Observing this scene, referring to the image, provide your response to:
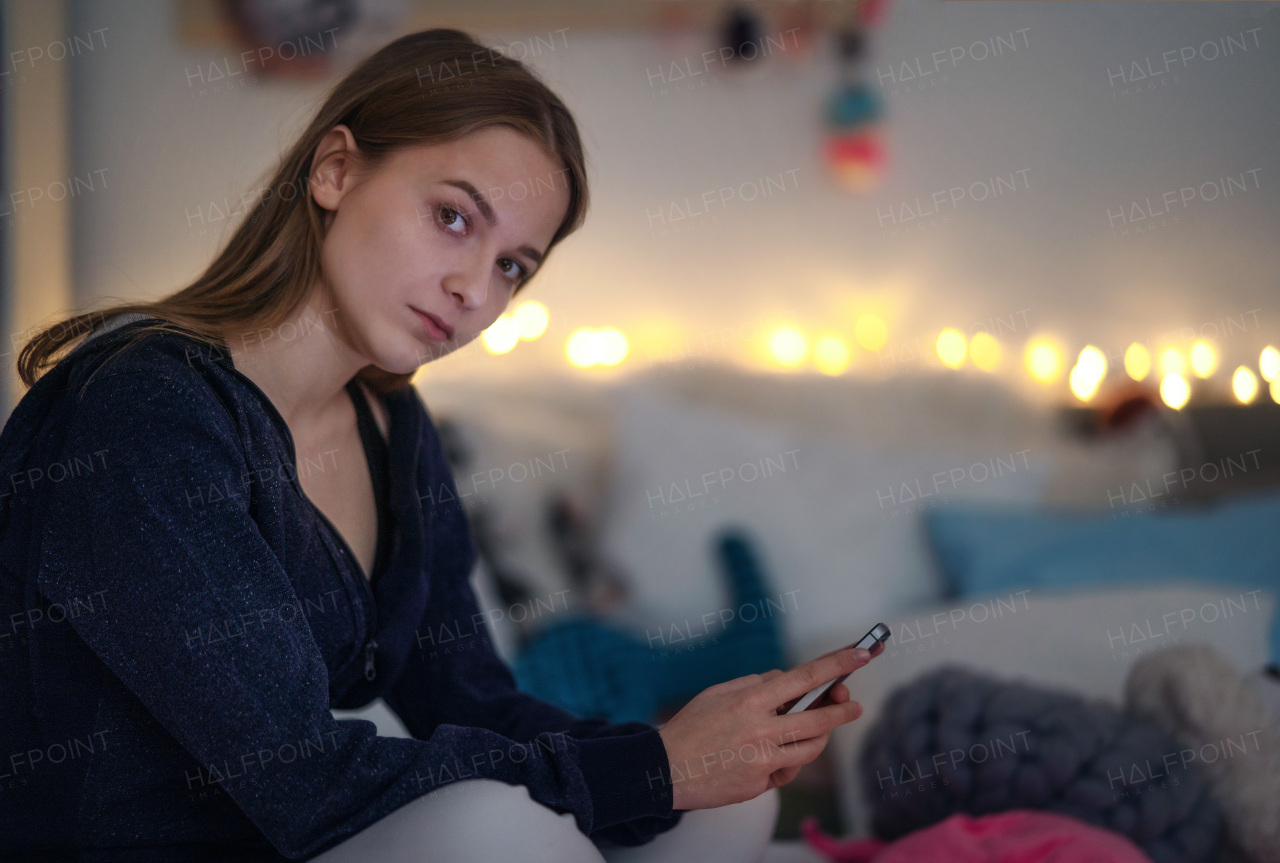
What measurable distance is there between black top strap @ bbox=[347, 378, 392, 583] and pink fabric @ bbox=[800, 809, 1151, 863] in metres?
0.61

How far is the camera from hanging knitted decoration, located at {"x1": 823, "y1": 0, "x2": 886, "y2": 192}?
1.91 metres

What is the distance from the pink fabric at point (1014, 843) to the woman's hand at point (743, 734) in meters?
0.34

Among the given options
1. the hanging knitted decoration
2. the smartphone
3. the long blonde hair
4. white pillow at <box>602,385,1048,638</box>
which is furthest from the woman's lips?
the hanging knitted decoration

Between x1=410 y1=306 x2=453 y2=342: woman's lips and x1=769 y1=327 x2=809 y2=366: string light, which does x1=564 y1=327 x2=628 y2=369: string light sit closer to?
x1=769 y1=327 x2=809 y2=366: string light

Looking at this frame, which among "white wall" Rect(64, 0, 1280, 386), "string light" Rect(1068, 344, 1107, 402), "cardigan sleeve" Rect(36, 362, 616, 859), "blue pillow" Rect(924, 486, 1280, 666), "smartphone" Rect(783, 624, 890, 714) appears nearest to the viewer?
"cardigan sleeve" Rect(36, 362, 616, 859)

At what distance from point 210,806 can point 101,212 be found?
140 centimetres

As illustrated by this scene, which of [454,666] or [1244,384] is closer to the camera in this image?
[454,666]

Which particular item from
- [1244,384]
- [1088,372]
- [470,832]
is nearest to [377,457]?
[470,832]

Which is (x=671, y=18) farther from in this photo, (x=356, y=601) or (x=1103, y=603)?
(x=356, y=601)

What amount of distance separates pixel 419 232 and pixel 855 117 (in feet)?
4.53

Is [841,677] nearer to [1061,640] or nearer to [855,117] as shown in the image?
[1061,640]

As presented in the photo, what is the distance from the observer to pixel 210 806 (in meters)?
0.67

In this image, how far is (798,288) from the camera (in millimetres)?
1928

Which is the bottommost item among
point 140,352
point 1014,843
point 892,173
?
point 1014,843
